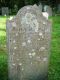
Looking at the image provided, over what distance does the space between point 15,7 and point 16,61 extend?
3997cm

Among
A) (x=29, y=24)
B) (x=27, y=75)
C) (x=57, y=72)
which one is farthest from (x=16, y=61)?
(x=57, y=72)

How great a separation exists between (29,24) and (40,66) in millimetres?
957

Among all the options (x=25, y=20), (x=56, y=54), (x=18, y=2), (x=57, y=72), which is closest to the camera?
(x=25, y=20)

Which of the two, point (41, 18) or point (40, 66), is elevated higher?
point (41, 18)

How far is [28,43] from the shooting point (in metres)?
6.45

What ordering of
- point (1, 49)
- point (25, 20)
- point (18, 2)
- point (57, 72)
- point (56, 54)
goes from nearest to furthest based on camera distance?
1. point (25, 20)
2. point (57, 72)
3. point (56, 54)
4. point (1, 49)
5. point (18, 2)

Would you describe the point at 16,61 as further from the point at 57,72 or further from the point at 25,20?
the point at 57,72

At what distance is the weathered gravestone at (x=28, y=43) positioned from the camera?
20.9ft

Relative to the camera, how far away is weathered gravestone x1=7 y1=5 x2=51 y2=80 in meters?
6.38

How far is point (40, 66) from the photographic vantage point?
259 inches

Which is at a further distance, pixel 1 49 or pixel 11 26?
pixel 1 49

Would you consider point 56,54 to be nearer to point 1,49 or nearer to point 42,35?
point 1,49

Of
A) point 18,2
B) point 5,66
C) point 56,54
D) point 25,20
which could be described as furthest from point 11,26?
point 18,2

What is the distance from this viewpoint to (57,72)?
7.69 m
